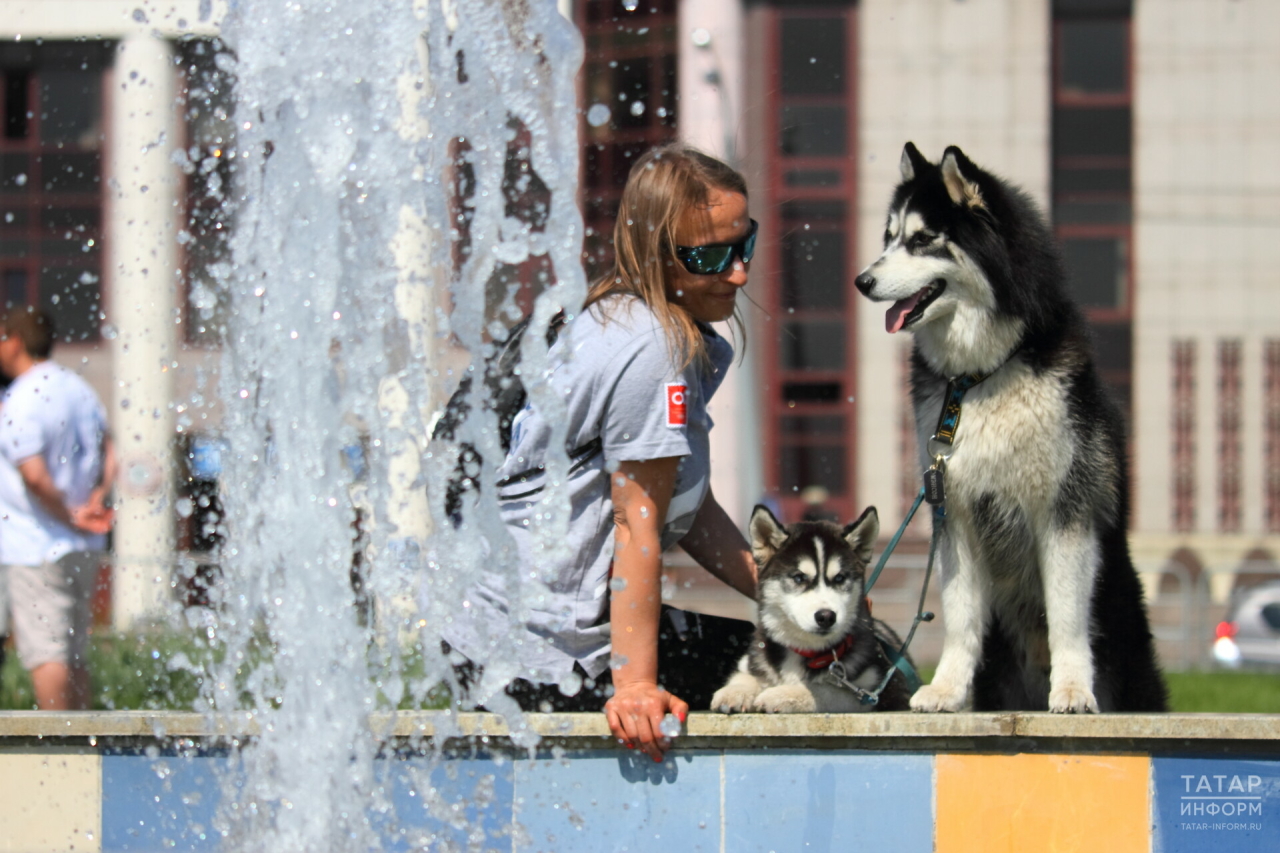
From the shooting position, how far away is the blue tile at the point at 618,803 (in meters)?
3.29

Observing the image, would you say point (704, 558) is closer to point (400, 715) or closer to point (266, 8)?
point (400, 715)

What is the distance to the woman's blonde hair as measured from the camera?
3.54 metres

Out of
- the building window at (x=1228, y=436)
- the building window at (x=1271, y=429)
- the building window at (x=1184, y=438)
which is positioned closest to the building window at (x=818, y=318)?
the building window at (x=1184, y=438)

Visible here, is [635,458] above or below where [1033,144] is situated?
below

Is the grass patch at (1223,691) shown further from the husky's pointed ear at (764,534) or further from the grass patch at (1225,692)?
the husky's pointed ear at (764,534)

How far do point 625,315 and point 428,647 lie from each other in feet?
3.31

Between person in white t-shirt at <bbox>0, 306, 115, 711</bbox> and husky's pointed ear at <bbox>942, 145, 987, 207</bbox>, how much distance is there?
4.02 meters

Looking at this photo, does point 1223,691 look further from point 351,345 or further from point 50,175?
point 50,175

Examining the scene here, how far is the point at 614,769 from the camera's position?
10.8 ft

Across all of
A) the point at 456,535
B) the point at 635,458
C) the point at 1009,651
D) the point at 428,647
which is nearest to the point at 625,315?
the point at 635,458

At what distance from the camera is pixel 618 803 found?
332cm

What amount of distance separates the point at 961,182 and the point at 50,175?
21960 mm

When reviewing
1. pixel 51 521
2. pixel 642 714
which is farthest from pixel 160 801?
pixel 51 521

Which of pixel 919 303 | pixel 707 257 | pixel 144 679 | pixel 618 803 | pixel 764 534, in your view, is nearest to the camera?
pixel 618 803
